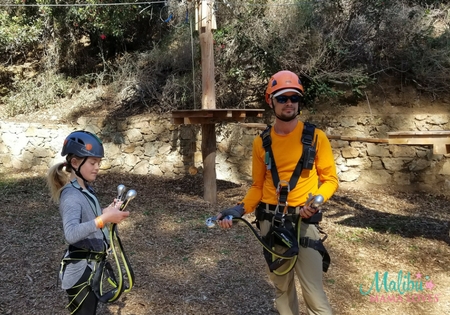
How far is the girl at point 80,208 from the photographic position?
2457 mm

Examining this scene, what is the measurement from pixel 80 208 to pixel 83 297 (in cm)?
56

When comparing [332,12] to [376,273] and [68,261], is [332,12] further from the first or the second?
[68,261]

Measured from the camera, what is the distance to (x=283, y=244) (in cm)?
270

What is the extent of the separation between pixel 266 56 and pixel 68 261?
7510mm

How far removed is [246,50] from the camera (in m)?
9.54

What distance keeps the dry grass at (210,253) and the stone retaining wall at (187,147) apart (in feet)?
3.03

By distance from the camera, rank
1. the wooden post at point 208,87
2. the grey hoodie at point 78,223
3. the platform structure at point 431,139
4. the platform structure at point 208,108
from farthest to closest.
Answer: the wooden post at point 208,87
the platform structure at point 208,108
the platform structure at point 431,139
the grey hoodie at point 78,223

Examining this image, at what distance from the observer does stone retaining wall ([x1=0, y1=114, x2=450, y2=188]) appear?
8.80m

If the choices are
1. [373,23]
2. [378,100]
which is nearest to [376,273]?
[378,100]

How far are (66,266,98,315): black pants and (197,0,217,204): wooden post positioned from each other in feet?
16.1

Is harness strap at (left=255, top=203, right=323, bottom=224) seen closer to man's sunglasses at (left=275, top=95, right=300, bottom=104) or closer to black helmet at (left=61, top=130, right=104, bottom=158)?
man's sunglasses at (left=275, top=95, right=300, bottom=104)

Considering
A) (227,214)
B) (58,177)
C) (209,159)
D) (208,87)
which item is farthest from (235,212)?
(208,87)

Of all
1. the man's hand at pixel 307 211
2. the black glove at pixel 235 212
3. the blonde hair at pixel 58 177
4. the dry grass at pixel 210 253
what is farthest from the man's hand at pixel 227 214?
the dry grass at pixel 210 253

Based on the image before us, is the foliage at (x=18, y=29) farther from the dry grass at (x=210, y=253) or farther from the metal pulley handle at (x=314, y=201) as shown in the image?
the metal pulley handle at (x=314, y=201)
